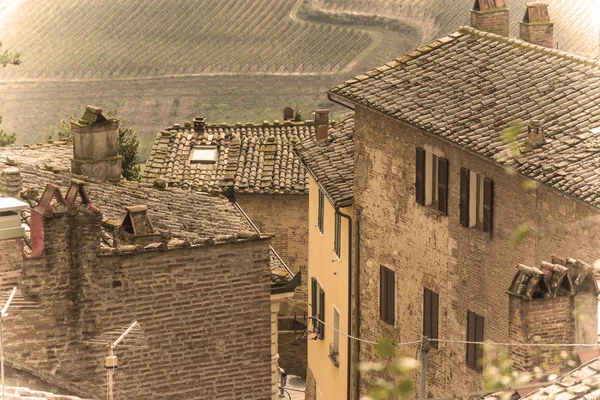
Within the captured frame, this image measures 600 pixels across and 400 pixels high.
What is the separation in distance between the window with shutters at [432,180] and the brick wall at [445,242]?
0.14 meters

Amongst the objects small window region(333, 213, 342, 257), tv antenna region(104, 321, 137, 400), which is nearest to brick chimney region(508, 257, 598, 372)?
tv antenna region(104, 321, 137, 400)

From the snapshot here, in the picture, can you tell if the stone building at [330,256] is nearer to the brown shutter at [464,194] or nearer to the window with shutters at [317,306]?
the window with shutters at [317,306]

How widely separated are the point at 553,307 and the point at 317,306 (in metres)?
13.4

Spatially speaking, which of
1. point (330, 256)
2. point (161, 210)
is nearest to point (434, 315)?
point (330, 256)

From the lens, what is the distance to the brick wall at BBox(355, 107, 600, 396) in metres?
20.5

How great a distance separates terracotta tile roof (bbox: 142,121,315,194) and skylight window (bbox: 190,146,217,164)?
0.32 ft

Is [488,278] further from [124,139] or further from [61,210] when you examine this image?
[124,139]

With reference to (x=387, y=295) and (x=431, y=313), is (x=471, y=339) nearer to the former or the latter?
(x=431, y=313)

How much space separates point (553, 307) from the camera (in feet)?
52.9

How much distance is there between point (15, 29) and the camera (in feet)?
164

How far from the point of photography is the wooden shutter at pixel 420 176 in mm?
23734

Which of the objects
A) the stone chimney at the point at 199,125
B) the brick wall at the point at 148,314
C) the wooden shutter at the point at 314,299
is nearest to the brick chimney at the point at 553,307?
the brick wall at the point at 148,314

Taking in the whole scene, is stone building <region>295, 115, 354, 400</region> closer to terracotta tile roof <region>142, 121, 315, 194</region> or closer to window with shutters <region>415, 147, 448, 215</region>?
window with shutters <region>415, 147, 448, 215</region>

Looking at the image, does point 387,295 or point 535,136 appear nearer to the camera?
point 535,136
